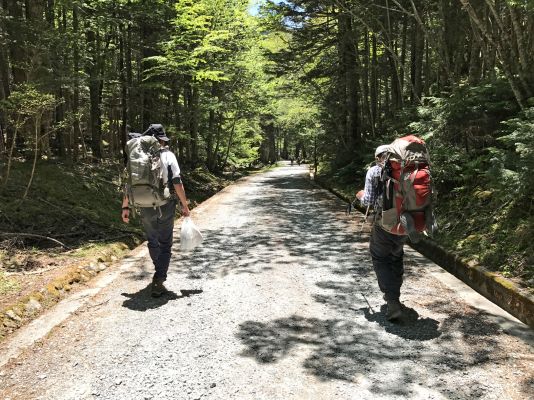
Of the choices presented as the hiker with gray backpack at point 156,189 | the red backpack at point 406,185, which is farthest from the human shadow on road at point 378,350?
the hiker with gray backpack at point 156,189

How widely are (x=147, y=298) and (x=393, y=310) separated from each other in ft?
9.50

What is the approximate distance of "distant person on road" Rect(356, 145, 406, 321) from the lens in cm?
442

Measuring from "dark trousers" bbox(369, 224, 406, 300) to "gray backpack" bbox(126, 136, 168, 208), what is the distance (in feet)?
8.28

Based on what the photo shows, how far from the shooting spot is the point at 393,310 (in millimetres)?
4324

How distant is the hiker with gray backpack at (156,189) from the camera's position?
4.95m

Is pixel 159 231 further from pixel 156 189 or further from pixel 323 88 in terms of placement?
pixel 323 88

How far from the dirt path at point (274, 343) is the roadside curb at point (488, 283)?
253 mm

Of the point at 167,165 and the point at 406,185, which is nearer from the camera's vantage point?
the point at 406,185

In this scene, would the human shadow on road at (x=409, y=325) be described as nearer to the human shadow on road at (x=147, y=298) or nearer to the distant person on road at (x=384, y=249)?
the distant person on road at (x=384, y=249)

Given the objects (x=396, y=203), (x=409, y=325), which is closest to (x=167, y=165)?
(x=396, y=203)

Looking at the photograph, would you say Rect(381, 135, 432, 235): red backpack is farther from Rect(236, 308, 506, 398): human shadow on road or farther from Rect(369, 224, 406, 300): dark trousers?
Rect(236, 308, 506, 398): human shadow on road

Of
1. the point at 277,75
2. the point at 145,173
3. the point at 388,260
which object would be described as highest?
the point at 277,75

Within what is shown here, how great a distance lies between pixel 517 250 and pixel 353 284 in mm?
2047

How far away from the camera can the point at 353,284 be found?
5531 mm
